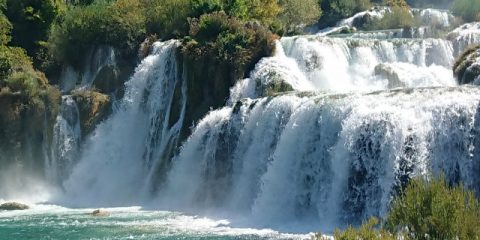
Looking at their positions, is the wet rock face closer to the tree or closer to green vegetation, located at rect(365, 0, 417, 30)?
green vegetation, located at rect(365, 0, 417, 30)

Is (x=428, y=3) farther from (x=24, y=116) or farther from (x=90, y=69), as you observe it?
(x=24, y=116)

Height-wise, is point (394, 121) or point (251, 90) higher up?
point (251, 90)

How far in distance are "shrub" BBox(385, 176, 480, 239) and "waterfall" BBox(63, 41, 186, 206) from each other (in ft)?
74.0

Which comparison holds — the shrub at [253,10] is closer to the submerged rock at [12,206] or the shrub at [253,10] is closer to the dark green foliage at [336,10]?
the submerged rock at [12,206]

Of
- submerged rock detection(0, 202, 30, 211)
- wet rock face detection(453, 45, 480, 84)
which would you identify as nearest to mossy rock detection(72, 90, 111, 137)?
submerged rock detection(0, 202, 30, 211)

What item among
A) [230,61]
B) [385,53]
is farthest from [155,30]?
[385,53]

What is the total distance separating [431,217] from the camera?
1123 centimetres

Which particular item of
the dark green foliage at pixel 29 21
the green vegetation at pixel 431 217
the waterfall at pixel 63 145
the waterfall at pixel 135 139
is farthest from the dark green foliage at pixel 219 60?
the green vegetation at pixel 431 217

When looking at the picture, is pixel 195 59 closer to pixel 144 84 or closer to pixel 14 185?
pixel 144 84

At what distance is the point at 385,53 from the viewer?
3697 cm

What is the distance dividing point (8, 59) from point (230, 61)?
40.6ft

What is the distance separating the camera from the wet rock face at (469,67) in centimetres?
2728

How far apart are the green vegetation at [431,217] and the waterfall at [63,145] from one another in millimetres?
27135

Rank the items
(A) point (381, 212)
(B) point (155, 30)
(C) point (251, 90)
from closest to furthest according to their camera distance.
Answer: (A) point (381, 212)
(C) point (251, 90)
(B) point (155, 30)
